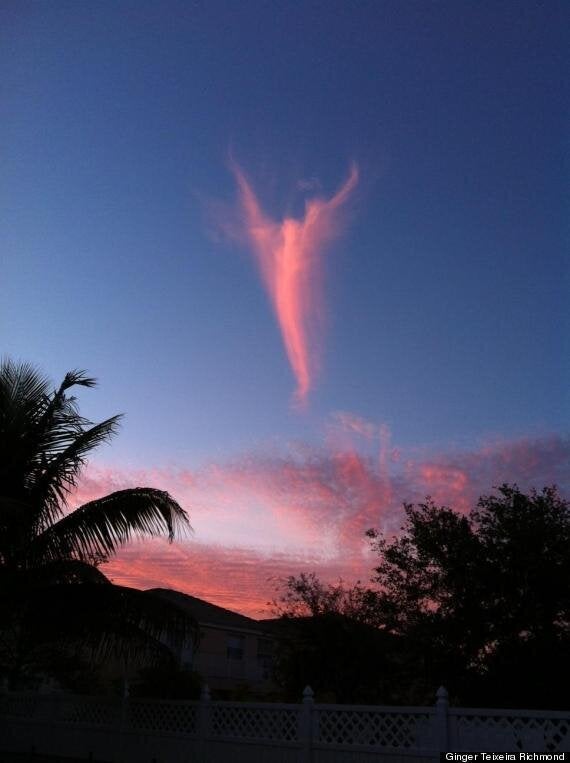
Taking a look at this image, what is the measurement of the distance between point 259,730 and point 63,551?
5041 millimetres

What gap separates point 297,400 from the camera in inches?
773

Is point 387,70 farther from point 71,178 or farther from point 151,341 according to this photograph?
point 151,341

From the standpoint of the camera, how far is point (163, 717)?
15.4 m

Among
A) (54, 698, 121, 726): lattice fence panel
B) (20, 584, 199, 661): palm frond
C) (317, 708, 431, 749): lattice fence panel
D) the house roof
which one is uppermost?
the house roof

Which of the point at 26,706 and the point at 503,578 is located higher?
the point at 503,578

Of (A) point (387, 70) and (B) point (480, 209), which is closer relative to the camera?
(A) point (387, 70)

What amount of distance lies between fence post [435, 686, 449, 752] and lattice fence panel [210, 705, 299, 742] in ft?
9.82

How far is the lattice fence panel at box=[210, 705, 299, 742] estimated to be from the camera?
13.6m

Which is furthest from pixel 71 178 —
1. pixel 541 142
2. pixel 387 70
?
pixel 541 142

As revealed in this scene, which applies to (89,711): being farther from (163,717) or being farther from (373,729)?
(373,729)

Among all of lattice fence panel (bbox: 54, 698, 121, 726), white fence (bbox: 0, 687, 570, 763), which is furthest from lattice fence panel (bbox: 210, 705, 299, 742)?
lattice fence panel (bbox: 54, 698, 121, 726)

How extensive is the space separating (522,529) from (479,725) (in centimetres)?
801

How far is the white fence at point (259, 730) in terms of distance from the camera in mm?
11156

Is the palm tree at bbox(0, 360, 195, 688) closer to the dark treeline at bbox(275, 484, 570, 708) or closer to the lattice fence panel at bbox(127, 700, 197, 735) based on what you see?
the lattice fence panel at bbox(127, 700, 197, 735)
